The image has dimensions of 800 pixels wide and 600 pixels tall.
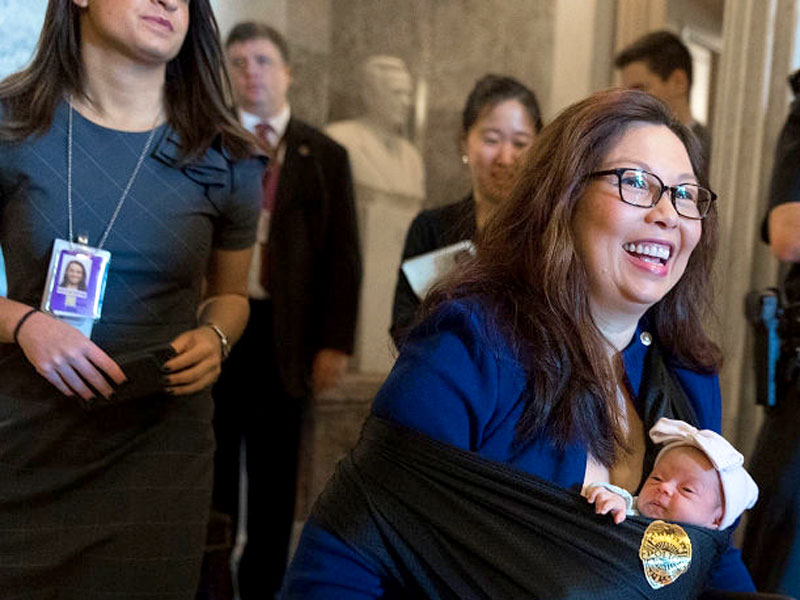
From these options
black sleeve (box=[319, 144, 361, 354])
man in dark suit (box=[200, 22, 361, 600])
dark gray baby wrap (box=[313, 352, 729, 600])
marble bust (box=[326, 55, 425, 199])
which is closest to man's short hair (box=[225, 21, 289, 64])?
man in dark suit (box=[200, 22, 361, 600])

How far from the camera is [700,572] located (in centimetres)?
155

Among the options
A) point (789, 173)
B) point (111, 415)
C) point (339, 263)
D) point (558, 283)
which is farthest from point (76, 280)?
point (339, 263)

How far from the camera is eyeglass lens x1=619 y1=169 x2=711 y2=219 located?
1.65m

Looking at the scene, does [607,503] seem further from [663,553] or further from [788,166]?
[788,166]

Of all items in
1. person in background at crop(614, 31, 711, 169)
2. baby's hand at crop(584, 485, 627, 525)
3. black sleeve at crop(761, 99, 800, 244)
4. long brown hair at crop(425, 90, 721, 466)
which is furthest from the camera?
person in background at crop(614, 31, 711, 169)

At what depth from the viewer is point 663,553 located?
1.49 m

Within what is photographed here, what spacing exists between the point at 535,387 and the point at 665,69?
2483 mm

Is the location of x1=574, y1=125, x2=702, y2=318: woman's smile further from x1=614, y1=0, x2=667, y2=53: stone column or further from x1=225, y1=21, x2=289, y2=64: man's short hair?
x1=614, y1=0, x2=667, y2=53: stone column

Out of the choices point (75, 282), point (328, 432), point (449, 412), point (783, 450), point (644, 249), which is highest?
point (644, 249)

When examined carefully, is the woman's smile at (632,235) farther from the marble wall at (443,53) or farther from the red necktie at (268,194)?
the marble wall at (443,53)

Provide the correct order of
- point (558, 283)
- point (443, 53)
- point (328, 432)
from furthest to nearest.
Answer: point (443, 53)
point (328, 432)
point (558, 283)

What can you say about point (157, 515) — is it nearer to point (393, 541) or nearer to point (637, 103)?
point (393, 541)

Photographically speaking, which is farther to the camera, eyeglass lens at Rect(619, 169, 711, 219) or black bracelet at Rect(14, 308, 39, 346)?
black bracelet at Rect(14, 308, 39, 346)

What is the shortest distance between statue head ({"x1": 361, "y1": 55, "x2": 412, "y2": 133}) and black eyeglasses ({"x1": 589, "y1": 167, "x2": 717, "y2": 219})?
271 centimetres
